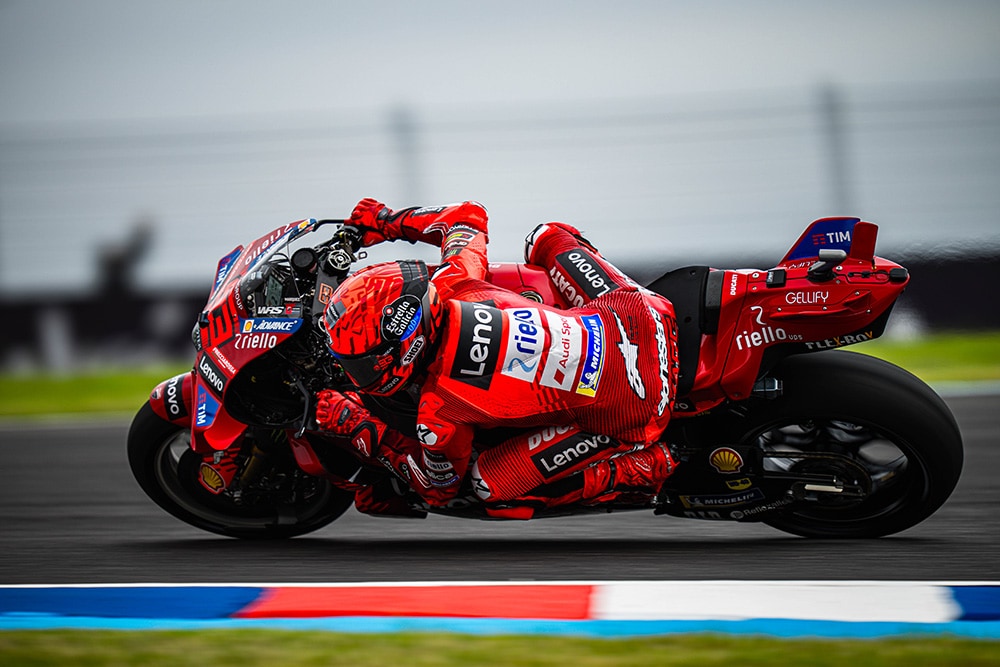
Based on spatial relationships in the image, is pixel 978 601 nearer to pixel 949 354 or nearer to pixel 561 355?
pixel 561 355

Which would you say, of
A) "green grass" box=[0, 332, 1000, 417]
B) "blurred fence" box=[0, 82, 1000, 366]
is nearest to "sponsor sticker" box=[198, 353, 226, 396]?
"blurred fence" box=[0, 82, 1000, 366]

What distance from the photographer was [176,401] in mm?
4332

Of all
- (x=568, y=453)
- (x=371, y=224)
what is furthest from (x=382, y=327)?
(x=371, y=224)

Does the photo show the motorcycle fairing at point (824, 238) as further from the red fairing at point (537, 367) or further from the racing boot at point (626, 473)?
the racing boot at point (626, 473)

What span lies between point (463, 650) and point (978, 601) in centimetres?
153

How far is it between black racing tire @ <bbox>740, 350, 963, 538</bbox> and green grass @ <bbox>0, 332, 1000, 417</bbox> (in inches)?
194

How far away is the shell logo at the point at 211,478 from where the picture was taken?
14.2 ft

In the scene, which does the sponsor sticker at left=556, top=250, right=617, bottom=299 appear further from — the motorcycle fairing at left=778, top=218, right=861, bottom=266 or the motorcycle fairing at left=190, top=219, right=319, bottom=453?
the motorcycle fairing at left=190, top=219, right=319, bottom=453

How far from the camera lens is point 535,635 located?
10.7 feet

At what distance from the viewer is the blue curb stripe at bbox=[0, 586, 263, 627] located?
365cm

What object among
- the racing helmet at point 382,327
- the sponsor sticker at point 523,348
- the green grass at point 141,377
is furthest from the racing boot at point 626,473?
the green grass at point 141,377

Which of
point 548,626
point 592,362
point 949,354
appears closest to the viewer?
point 548,626

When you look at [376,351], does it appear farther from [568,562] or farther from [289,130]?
[289,130]

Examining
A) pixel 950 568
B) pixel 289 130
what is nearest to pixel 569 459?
pixel 950 568
